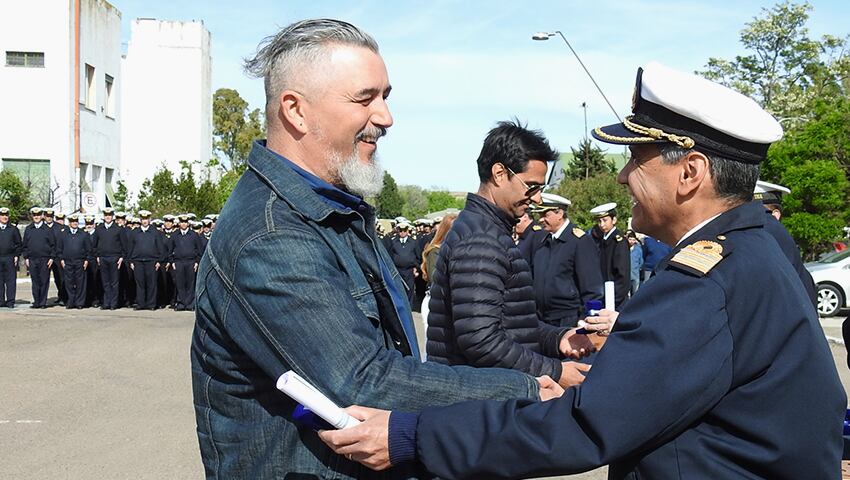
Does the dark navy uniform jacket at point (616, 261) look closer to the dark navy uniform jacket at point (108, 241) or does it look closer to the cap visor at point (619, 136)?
the cap visor at point (619, 136)

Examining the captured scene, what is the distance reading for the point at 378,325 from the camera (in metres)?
2.24

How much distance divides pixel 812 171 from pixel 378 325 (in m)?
18.3

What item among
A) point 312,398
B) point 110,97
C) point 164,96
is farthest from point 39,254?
point 164,96

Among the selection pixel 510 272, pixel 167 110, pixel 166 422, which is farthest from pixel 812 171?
pixel 167 110

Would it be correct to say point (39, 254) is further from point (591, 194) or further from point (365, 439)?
point (591, 194)

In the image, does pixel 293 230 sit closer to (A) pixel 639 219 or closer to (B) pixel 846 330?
(A) pixel 639 219

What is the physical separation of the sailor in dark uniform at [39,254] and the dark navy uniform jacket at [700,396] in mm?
19854

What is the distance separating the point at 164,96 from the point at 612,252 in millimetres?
38650

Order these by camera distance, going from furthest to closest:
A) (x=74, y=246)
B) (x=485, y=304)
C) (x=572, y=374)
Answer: (x=74, y=246) → (x=485, y=304) → (x=572, y=374)

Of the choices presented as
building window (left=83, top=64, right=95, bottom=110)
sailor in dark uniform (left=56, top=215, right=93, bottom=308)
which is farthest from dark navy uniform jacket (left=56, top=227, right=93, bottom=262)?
building window (left=83, top=64, right=95, bottom=110)

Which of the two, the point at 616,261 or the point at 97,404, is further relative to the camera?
the point at 616,261

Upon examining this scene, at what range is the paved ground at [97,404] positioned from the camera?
649cm

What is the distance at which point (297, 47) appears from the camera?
7.82 feet

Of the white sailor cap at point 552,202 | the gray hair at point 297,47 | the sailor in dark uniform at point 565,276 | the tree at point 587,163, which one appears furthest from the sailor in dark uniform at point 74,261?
the tree at point 587,163
